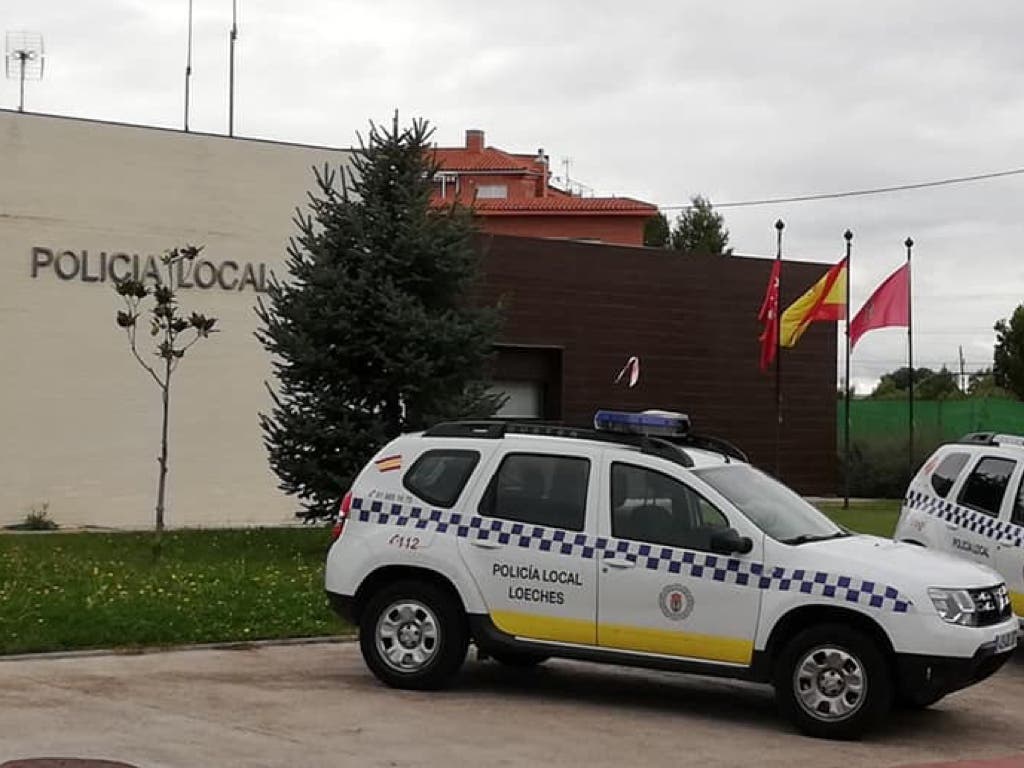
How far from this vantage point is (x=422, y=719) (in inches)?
376

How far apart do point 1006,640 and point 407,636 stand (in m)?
3.94

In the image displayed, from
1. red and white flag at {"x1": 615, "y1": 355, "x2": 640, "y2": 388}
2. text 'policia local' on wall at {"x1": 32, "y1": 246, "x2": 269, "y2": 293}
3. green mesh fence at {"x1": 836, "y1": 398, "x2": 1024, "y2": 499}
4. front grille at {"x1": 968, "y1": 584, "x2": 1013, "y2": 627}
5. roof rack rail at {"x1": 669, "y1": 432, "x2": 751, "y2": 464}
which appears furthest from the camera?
green mesh fence at {"x1": 836, "y1": 398, "x2": 1024, "y2": 499}

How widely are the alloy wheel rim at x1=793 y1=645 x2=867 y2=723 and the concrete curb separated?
15.6 feet

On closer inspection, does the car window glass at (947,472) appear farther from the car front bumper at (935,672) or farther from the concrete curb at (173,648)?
the concrete curb at (173,648)

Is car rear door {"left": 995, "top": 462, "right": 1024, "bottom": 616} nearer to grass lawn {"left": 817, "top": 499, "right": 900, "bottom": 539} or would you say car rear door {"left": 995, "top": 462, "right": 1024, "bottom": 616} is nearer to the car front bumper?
the car front bumper

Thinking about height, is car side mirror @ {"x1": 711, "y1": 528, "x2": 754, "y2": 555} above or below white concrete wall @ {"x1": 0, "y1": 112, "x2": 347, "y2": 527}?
below

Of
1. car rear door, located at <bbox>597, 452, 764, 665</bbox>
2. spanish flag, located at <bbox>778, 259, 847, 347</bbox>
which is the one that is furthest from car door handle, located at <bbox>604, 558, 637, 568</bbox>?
spanish flag, located at <bbox>778, 259, 847, 347</bbox>

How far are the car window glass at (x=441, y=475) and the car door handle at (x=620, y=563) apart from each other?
48.7 inches

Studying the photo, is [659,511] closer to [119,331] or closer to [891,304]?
[119,331]

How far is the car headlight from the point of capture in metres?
9.38

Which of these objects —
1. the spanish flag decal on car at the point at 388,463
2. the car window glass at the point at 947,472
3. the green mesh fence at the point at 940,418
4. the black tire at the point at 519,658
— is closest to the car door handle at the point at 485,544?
the black tire at the point at 519,658

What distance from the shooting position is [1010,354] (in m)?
60.3

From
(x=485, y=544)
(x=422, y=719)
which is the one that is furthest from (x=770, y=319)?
(x=422, y=719)

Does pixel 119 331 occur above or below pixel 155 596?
above
